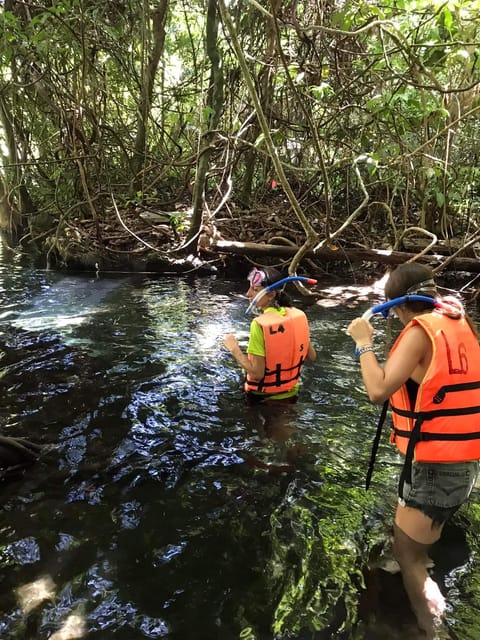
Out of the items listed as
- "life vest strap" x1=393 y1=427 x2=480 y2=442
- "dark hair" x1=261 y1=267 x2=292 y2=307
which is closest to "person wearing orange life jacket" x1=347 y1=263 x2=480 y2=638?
"life vest strap" x1=393 y1=427 x2=480 y2=442

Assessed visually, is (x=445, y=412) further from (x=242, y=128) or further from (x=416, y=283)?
(x=242, y=128)

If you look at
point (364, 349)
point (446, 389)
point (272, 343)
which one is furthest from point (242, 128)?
point (446, 389)

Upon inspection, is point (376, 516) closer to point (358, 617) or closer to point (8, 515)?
point (358, 617)

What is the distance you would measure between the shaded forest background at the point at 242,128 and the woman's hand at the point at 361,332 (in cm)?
333

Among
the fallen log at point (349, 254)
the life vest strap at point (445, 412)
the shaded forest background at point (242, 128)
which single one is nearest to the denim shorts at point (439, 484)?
the life vest strap at point (445, 412)

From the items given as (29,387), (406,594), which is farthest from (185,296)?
(406,594)

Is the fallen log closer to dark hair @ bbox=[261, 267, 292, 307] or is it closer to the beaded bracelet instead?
dark hair @ bbox=[261, 267, 292, 307]

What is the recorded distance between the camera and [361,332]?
2.50m

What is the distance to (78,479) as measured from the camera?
362cm

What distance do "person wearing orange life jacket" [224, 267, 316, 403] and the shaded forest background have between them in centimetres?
185

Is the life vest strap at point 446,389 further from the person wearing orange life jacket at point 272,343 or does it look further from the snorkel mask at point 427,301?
the person wearing orange life jacket at point 272,343

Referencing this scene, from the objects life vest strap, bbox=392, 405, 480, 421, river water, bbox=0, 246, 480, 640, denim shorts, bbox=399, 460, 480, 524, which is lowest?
river water, bbox=0, 246, 480, 640

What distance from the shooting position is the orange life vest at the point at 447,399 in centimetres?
229

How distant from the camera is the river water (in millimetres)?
2479
